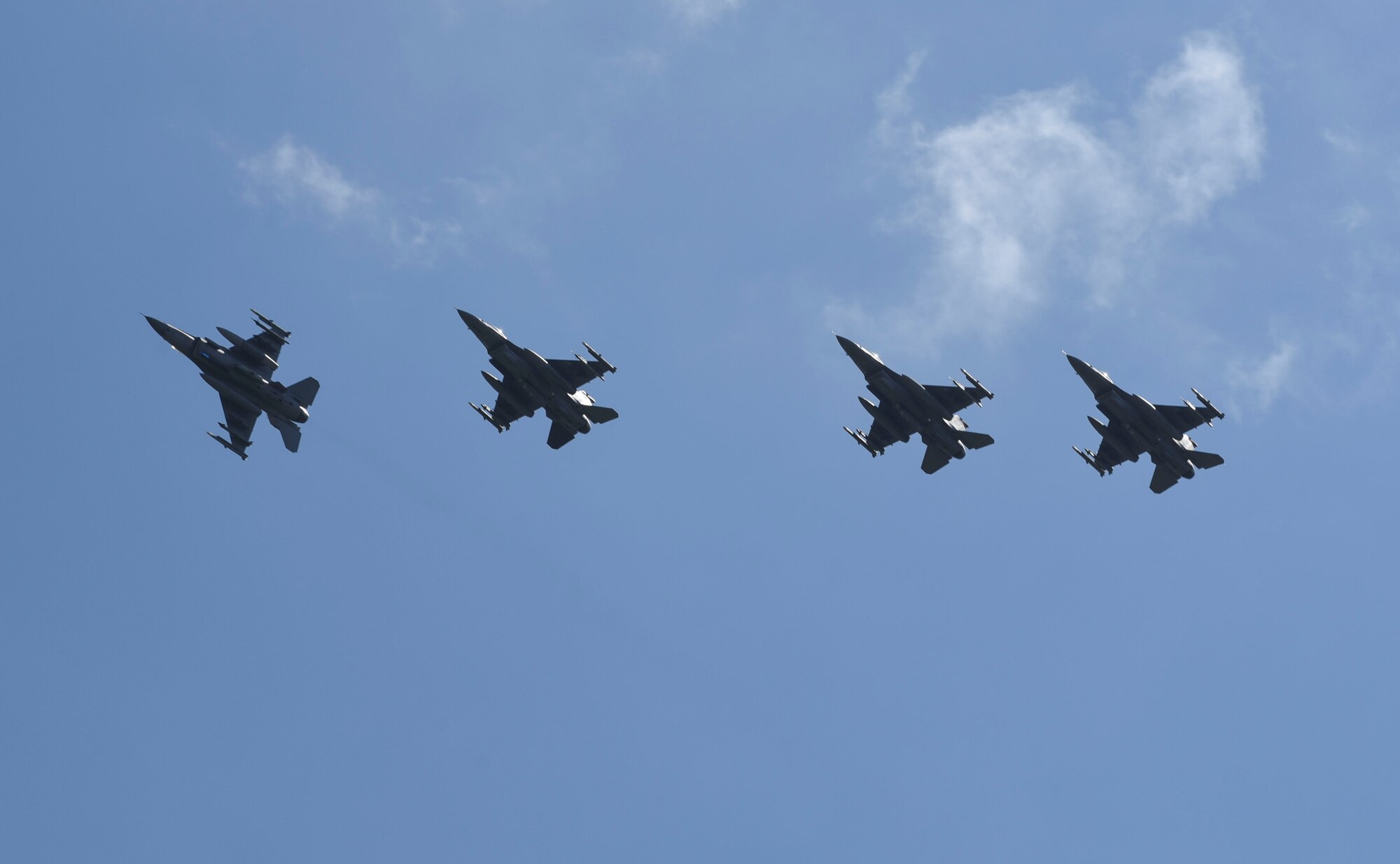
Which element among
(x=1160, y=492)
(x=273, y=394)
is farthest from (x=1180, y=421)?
(x=273, y=394)

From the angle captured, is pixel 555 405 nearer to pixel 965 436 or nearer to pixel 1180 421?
pixel 965 436

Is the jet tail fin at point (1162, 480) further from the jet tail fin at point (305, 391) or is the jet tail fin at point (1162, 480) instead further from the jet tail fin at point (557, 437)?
the jet tail fin at point (305, 391)

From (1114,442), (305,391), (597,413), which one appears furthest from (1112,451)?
(305,391)

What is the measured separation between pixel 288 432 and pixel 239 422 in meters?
7.27

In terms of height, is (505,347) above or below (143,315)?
above

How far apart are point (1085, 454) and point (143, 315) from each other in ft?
188

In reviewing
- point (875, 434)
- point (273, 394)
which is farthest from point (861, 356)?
point (273, 394)

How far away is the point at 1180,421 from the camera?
5541 inches

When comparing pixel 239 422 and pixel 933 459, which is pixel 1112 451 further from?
pixel 239 422

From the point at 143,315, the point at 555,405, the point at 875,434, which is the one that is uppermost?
the point at 875,434

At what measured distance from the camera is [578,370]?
460ft

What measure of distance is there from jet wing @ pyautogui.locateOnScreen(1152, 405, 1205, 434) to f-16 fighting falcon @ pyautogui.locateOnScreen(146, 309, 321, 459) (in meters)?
50.6

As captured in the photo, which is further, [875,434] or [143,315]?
[875,434]

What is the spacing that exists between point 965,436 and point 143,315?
162 ft
